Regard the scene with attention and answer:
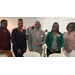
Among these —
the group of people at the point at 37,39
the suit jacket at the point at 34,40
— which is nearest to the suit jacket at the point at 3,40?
the group of people at the point at 37,39

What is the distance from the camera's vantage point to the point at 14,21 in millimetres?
8109

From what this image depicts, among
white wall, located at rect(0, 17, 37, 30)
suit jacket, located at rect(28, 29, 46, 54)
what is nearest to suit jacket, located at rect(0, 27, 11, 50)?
suit jacket, located at rect(28, 29, 46, 54)

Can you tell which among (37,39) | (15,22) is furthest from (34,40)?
(15,22)

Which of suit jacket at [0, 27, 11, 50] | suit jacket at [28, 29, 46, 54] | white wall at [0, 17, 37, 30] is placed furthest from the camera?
white wall at [0, 17, 37, 30]

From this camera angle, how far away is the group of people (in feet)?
5.47

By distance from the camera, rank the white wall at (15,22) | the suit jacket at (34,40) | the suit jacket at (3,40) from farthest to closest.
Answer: the white wall at (15,22) → the suit jacket at (34,40) → the suit jacket at (3,40)

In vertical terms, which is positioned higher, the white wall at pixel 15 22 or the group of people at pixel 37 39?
the white wall at pixel 15 22

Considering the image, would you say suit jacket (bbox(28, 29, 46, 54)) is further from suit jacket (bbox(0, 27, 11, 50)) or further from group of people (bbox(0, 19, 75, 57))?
suit jacket (bbox(0, 27, 11, 50))

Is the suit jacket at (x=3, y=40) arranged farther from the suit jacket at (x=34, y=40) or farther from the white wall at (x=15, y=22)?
the white wall at (x=15, y=22)

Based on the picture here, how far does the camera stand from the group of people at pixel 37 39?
1.67 m

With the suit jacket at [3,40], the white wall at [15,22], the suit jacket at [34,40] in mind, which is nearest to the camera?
the suit jacket at [3,40]

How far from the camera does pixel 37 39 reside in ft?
6.14

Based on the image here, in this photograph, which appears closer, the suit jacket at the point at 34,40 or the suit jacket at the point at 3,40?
the suit jacket at the point at 3,40

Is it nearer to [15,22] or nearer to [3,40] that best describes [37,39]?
[3,40]
